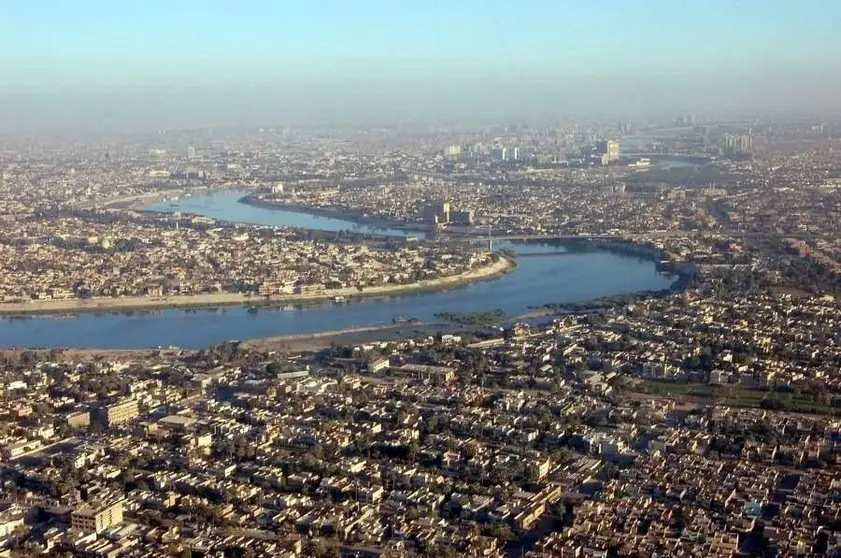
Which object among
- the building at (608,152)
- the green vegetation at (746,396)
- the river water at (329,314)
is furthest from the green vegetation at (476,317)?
the building at (608,152)

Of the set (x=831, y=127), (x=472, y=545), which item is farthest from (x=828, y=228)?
(x=831, y=127)

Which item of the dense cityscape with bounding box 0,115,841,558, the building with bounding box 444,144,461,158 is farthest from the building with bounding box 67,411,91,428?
the building with bounding box 444,144,461,158

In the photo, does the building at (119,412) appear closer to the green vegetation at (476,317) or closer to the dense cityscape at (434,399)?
the dense cityscape at (434,399)

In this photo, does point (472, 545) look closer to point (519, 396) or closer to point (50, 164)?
point (519, 396)

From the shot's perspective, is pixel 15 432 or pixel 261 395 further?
pixel 261 395

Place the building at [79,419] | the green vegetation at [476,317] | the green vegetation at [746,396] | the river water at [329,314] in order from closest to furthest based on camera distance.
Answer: the building at [79,419], the green vegetation at [746,396], the river water at [329,314], the green vegetation at [476,317]

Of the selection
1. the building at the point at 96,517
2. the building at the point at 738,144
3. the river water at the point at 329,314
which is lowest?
the river water at the point at 329,314

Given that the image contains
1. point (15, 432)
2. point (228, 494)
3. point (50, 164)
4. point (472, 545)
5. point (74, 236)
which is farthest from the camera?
point (50, 164)
